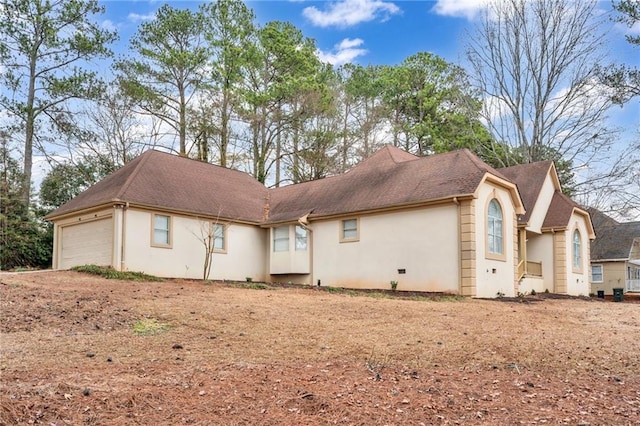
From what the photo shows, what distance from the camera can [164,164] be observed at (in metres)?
21.0

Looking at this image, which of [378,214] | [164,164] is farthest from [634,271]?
[164,164]

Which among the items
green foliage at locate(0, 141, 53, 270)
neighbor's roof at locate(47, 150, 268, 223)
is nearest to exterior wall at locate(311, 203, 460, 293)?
neighbor's roof at locate(47, 150, 268, 223)

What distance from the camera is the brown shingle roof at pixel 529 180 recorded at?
70.4 feet

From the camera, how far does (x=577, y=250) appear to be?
23.5m

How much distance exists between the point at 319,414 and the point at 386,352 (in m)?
2.48

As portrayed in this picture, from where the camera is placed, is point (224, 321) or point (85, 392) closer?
point (85, 392)

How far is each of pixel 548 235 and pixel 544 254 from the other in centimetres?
84

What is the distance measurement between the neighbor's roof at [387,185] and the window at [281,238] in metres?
0.44

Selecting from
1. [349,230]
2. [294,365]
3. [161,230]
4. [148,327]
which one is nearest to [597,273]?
[349,230]

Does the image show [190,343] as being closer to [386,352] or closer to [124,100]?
[386,352]

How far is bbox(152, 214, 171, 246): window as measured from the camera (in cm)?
1825

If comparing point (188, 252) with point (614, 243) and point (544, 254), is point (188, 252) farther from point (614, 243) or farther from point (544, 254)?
point (614, 243)

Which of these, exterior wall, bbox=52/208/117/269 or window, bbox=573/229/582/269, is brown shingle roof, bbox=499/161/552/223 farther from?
exterior wall, bbox=52/208/117/269

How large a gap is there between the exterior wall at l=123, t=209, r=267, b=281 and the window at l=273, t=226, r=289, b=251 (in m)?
0.91
